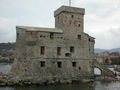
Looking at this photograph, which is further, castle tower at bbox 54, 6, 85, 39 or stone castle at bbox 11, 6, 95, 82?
castle tower at bbox 54, 6, 85, 39

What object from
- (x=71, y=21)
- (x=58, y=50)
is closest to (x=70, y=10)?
(x=71, y=21)

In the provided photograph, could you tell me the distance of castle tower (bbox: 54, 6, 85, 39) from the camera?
129 ft

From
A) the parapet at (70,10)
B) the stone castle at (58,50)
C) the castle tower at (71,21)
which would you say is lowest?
the stone castle at (58,50)

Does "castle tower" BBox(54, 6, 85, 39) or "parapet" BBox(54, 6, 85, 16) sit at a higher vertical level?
"parapet" BBox(54, 6, 85, 16)

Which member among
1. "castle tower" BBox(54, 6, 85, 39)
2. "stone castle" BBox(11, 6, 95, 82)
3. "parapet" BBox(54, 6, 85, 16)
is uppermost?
"parapet" BBox(54, 6, 85, 16)

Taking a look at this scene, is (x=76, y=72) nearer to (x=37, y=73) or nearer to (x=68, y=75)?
(x=68, y=75)

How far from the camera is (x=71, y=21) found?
130 ft

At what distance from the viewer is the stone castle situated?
36.3m

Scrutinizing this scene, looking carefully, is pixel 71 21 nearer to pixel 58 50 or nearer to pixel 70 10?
pixel 70 10

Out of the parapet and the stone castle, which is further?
the parapet

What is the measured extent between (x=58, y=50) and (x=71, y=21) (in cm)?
558

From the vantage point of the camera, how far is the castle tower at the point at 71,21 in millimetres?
39344

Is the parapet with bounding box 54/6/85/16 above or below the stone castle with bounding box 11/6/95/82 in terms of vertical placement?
above

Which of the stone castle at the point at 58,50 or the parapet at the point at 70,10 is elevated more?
the parapet at the point at 70,10
